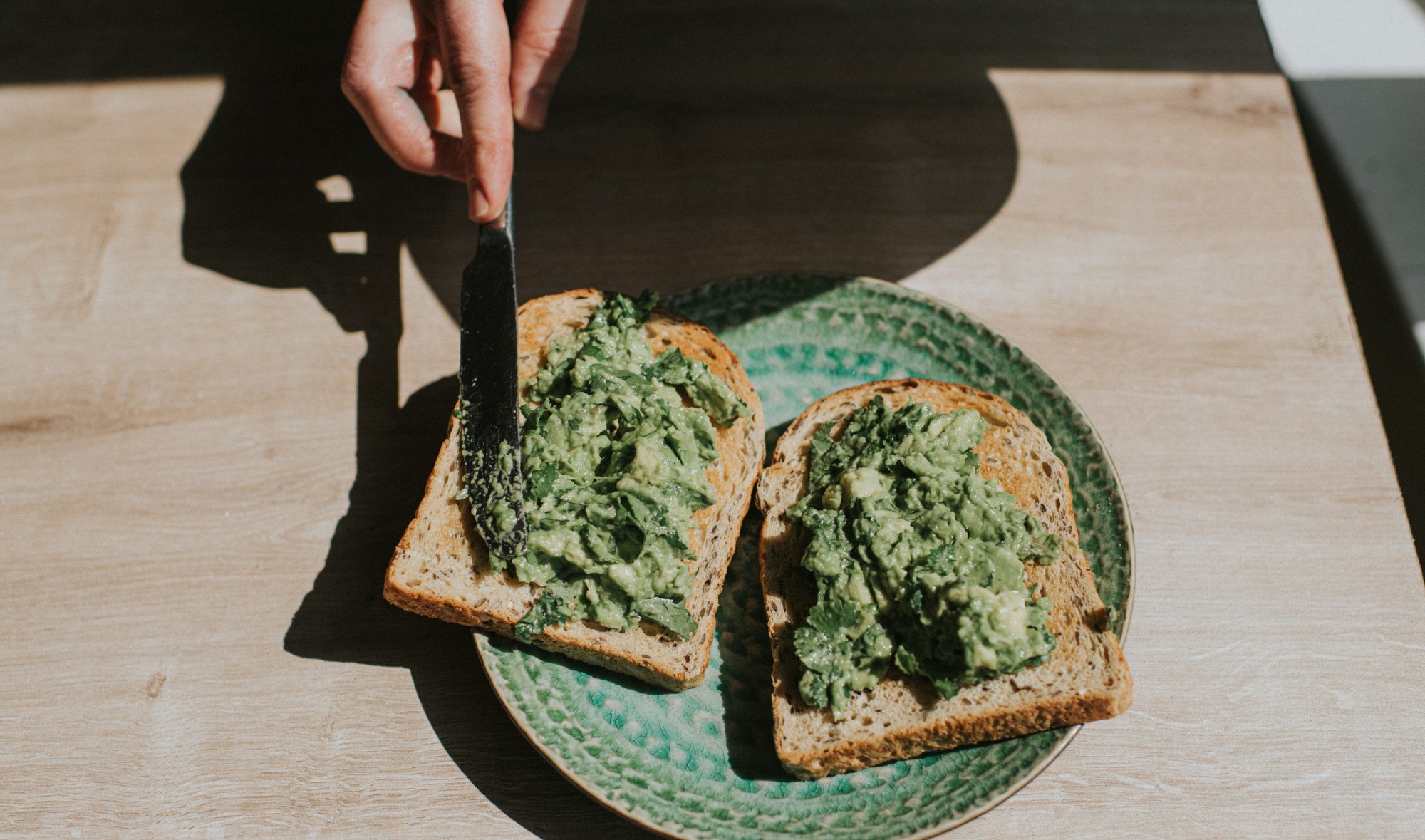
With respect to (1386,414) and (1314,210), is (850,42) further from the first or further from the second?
(1386,414)

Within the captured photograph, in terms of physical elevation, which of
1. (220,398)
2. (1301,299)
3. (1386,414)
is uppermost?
(1301,299)

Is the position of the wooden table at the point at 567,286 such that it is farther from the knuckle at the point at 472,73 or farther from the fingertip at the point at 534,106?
the knuckle at the point at 472,73

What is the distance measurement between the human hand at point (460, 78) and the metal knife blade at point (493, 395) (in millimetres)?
121

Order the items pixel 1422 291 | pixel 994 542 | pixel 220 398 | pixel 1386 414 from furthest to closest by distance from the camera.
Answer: pixel 1422 291 < pixel 1386 414 < pixel 220 398 < pixel 994 542

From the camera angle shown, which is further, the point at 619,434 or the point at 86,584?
the point at 86,584

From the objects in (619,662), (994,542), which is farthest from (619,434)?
(994,542)

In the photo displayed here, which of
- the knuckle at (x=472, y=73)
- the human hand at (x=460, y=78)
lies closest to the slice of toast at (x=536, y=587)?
the human hand at (x=460, y=78)

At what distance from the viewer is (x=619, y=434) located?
2055mm

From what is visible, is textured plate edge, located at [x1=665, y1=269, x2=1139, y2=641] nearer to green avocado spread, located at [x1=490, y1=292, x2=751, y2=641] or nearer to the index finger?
green avocado spread, located at [x1=490, y1=292, x2=751, y2=641]

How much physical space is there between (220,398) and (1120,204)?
2797 mm

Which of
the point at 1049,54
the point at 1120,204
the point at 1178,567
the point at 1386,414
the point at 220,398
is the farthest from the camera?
the point at 1386,414

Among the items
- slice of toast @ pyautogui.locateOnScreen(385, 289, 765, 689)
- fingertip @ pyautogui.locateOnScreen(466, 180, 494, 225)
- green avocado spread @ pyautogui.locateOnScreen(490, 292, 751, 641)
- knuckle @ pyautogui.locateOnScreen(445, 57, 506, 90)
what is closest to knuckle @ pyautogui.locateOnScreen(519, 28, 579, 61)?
knuckle @ pyautogui.locateOnScreen(445, 57, 506, 90)

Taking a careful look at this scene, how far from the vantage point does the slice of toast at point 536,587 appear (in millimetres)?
2031

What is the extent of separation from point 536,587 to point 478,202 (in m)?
0.92
